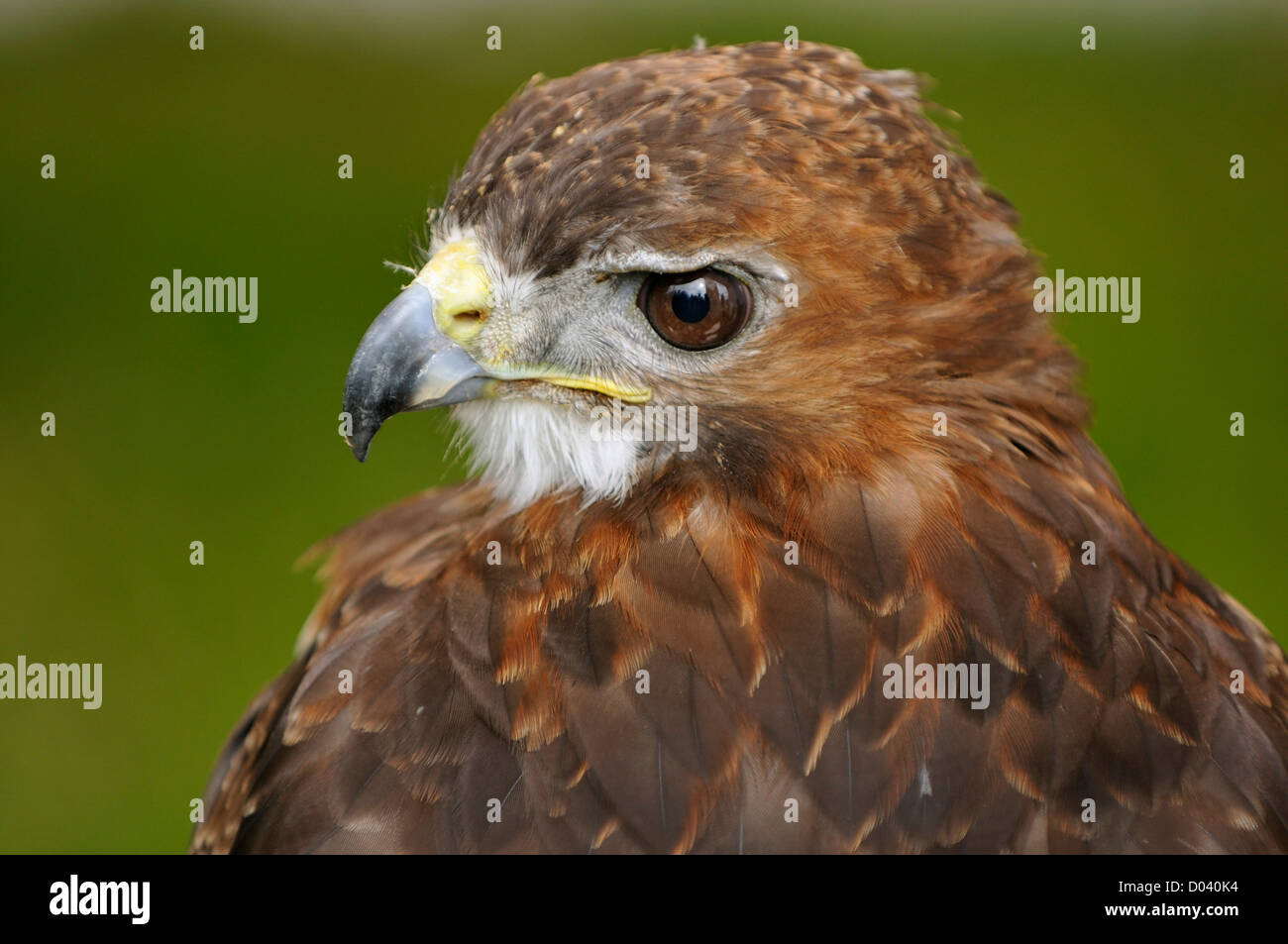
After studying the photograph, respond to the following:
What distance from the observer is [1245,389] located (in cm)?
681

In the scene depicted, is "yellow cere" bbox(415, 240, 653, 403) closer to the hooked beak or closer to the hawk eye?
the hooked beak

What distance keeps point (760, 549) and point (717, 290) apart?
0.49 m

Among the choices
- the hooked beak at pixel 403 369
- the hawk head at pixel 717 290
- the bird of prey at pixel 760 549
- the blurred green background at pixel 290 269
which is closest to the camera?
the bird of prey at pixel 760 549

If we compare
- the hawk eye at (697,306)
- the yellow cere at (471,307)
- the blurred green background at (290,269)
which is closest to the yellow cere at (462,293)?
the yellow cere at (471,307)

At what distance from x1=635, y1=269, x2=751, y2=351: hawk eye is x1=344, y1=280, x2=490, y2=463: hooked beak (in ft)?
1.31

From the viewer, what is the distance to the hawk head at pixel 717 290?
242 centimetres

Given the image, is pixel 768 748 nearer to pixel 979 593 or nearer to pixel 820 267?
pixel 979 593

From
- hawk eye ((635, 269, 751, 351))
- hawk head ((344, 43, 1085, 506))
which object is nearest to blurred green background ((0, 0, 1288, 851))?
hawk head ((344, 43, 1085, 506))

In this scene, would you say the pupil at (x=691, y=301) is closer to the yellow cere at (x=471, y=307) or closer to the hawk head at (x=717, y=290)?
the hawk head at (x=717, y=290)

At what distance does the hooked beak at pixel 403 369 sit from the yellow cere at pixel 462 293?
0.02 meters

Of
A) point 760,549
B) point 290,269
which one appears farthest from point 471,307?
point 290,269

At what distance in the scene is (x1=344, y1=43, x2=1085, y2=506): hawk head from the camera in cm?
242

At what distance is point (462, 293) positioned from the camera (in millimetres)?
2648
